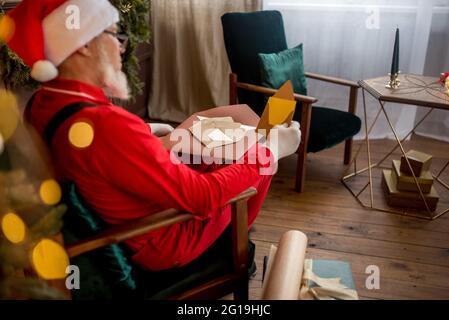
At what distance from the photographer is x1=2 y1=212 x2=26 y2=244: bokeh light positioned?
3.44 feet

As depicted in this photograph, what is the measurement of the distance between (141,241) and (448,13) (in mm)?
2943

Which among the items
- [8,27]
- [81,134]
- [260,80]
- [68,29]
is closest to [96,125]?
[81,134]

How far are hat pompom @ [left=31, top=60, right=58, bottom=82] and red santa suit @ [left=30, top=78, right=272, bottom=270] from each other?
0.12 feet

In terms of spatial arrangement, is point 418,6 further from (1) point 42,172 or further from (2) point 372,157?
(1) point 42,172

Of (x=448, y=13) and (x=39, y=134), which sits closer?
(x=39, y=134)

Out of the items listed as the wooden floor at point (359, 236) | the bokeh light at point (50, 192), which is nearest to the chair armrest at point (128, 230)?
the bokeh light at point (50, 192)

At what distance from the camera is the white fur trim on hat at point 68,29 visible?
119cm

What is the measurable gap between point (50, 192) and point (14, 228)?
13 cm

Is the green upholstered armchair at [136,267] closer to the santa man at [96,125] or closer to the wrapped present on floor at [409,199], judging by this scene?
the santa man at [96,125]

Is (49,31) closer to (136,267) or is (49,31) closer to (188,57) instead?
(136,267)

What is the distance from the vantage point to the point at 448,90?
7.83ft

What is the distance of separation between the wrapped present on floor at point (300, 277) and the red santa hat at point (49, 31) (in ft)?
2.62
